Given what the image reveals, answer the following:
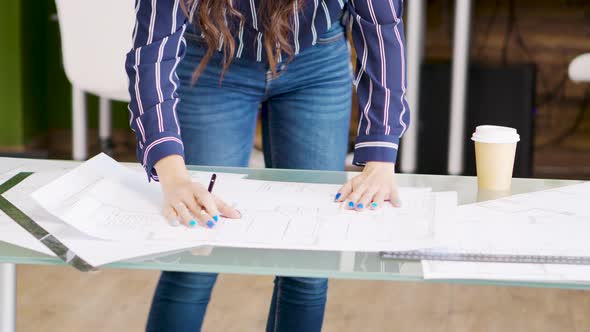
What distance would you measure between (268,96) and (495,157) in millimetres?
374

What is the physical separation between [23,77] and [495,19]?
6.62ft

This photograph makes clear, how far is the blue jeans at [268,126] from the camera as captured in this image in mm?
1211

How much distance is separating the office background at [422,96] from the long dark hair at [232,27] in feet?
2.86

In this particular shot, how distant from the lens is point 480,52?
3.56 meters

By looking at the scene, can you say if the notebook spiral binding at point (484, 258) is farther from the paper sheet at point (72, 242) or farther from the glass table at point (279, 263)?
the paper sheet at point (72, 242)

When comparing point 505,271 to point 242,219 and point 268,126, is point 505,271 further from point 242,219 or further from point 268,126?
point 268,126

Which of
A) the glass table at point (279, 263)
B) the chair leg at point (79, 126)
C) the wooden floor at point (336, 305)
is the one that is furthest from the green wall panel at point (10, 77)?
the glass table at point (279, 263)

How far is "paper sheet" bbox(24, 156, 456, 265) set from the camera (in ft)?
2.73

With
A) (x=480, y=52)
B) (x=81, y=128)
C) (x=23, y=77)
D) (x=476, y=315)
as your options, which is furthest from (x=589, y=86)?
(x=23, y=77)

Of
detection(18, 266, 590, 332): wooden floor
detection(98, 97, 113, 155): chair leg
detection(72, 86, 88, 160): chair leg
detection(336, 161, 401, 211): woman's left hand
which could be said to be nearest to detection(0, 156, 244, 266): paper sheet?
detection(336, 161, 401, 211): woman's left hand

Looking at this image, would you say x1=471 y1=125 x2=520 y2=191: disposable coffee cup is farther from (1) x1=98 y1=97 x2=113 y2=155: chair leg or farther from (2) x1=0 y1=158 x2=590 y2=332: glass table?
(1) x1=98 y1=97 x2=113 y2=155: chair leg

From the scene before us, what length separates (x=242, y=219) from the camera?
0.92 m

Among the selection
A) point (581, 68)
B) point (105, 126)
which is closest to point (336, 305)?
point (581, 68)

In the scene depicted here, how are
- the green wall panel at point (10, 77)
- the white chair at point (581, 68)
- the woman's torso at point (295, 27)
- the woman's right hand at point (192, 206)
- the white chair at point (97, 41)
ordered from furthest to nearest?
1. the green wall panel at point (10, 77)
2. the white chair at point (97, 41)
3. the white chair at point (581, 68)
4. the woman's torso at point (295, 27)
5. the woman's right hand at point (192, 206)
